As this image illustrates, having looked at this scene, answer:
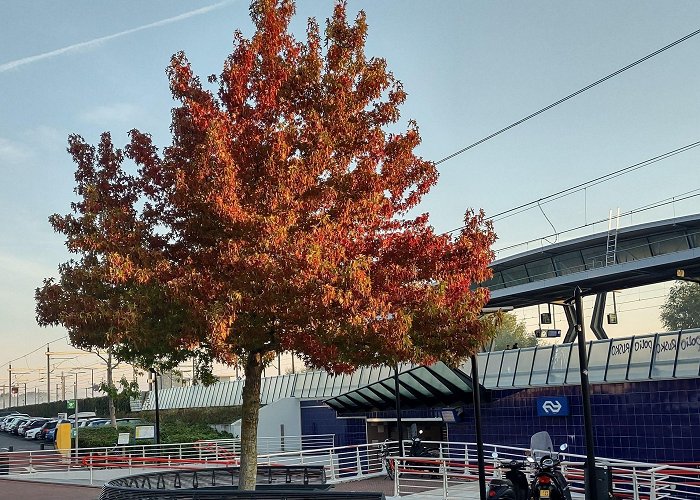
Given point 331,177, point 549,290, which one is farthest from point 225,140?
point 549,290

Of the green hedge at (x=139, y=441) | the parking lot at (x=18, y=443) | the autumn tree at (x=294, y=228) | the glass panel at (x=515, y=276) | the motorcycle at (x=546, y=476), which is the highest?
the glass panel at (x=515, y=276)

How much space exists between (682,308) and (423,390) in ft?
269

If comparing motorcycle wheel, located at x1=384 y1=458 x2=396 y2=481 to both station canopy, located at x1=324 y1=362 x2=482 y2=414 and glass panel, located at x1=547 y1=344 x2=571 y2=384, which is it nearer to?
station canopy, located at x1=324 y1=362 x2=482 y2=414

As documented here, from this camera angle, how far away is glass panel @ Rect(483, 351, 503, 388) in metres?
32.2

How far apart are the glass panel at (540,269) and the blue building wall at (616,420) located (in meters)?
25.6

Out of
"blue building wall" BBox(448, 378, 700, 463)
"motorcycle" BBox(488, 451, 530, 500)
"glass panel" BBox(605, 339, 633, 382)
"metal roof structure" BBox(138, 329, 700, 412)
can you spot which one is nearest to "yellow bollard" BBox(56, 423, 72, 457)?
"metal roof structure" BBox(138, 329, 700, 412)

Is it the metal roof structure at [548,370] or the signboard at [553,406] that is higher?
the metal roof structure at [548,370]

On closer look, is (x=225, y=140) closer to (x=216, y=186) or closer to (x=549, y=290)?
(x=216, y=186)

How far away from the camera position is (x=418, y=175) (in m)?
16.0

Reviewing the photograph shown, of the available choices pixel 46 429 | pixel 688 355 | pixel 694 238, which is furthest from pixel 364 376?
pixel 46 429

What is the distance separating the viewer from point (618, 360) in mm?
27719

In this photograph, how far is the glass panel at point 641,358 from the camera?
26625 mm

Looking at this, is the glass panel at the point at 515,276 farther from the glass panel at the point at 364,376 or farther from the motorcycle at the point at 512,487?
the motorcycle at the point at 512,487

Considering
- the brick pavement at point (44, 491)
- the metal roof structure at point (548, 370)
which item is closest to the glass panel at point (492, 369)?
the metal roof structure at point (548, 370)
